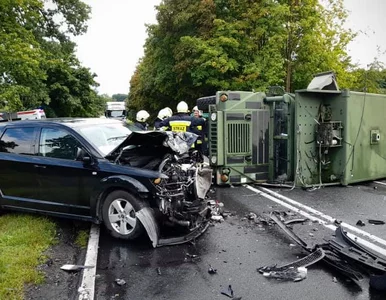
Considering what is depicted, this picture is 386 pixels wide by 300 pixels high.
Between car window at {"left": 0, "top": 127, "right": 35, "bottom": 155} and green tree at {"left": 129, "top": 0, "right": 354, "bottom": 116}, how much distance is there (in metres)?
15.0

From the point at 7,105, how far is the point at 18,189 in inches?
534

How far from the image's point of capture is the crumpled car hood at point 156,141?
513 centimetres

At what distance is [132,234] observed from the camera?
16.4 feet

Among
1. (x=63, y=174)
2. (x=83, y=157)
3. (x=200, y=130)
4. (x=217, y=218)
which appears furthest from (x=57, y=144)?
(x=200, y=130)

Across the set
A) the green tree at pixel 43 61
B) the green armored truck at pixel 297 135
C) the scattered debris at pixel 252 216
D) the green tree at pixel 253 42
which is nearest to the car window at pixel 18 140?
the scattered debris at pixel 252 216

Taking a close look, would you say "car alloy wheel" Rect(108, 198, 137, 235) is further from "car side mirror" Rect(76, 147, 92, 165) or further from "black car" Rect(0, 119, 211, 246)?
"car side mirror" Rect(76, 147, 92, 165)

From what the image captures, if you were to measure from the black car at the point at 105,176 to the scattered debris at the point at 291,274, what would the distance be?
4.91ft

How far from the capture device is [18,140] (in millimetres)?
6039

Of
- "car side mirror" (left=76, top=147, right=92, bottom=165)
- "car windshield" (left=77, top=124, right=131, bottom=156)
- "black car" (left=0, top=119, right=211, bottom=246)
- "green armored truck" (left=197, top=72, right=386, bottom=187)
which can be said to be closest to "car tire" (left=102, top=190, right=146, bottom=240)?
"black car" (left=0, top=119, right=211, bottom=246)

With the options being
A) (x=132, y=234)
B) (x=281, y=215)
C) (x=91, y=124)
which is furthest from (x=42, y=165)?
(x=281, y=215)

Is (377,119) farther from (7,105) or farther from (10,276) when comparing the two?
(7,105)

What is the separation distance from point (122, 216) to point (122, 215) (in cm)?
1

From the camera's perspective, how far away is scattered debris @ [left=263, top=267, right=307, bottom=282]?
390 cm

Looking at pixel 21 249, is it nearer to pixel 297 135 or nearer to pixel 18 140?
pixel 18 140
